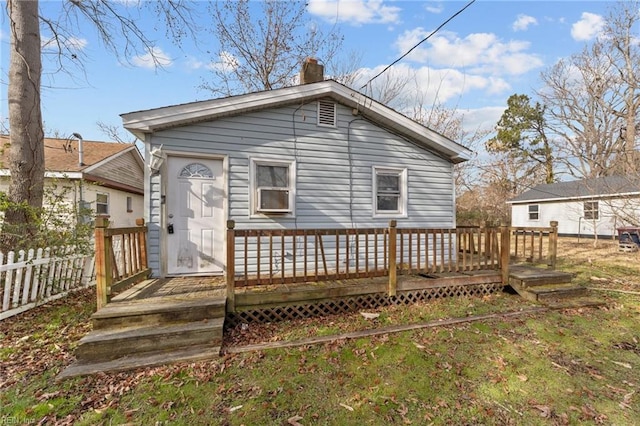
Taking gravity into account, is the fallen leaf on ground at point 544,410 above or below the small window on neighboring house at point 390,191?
below

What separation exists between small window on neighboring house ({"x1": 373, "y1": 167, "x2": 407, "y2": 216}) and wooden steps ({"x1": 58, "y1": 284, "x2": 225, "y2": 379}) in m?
4.05

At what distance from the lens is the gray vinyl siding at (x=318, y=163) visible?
526cm

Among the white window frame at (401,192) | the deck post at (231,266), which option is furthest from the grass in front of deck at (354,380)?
the white window frame at (401,192)

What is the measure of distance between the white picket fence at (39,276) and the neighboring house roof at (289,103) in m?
2.44

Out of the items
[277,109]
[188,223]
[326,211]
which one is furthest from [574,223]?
[188,223]

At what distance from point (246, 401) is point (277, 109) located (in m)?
4.95

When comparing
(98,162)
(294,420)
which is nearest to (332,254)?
(294,420)

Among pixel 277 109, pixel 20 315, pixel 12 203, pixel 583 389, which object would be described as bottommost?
pixel 583 389

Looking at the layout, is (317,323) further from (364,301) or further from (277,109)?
(277,109)

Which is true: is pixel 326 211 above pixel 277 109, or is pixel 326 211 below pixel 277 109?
below

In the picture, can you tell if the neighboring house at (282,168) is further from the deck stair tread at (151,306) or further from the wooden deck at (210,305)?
the deck stair tread at (151,306)

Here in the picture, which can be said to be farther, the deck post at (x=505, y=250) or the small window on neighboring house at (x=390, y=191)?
the small window on neighboring house at (x=390, y=191)

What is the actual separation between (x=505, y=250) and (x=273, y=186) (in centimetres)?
464

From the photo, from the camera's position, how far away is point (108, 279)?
3633 mm
